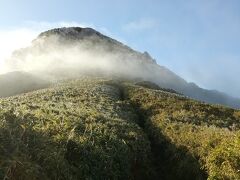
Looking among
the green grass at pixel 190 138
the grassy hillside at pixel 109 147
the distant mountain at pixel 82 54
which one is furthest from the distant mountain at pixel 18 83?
the grassy hillside at pixel 109 147

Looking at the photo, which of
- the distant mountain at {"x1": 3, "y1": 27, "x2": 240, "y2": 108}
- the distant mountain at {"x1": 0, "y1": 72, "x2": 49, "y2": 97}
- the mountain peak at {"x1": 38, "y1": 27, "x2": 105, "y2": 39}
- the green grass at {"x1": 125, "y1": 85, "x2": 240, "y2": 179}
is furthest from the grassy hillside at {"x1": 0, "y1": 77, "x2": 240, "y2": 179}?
the mountain peak at {"x1": 38, "y1": 27, "x2": 105, "y2": 39}

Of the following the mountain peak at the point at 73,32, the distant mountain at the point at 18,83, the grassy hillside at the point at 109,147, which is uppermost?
the mountain peak at the point at 73,32

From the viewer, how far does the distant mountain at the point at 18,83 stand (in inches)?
3391

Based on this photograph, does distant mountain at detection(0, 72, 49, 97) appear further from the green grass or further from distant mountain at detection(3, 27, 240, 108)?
the green grass

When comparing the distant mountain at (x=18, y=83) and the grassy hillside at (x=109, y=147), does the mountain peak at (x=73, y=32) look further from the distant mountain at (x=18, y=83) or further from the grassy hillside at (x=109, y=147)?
the grassy hillside at (x=109, y=147)

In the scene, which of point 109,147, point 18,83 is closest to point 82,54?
point 18,83

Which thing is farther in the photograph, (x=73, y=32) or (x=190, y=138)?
(x=73, y=32)

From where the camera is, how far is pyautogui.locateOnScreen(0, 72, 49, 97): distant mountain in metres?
86.1

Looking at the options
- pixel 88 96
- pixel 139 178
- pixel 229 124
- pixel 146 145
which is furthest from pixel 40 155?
pixel 88 96

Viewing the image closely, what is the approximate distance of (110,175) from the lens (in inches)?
843

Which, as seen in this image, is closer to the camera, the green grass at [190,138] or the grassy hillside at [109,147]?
the grassy hillside at [109,147]

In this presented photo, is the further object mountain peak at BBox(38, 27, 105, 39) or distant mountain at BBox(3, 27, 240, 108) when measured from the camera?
mountain peak at BBox(38, 27, 105, 39)

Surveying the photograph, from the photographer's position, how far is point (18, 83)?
97.0m

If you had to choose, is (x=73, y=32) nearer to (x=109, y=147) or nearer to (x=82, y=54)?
(x=82, y=54)
